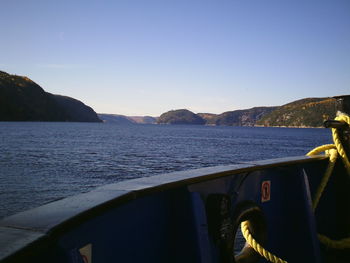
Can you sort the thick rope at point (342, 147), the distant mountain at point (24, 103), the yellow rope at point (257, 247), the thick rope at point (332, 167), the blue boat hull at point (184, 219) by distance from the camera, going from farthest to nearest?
1. the distant mountain at point (24, 103)
2. the thick rope at point (342, 147)
3. the thick rope at point (332, 167)
4. the yellow rope at point (257, 247)
5. the blue boat hull at point (184, 219)

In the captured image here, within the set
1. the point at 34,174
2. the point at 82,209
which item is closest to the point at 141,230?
the point at 82,209

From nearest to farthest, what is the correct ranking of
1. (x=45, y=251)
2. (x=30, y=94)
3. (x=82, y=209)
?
(x=45, y=251) → (x=82, y=209) → (x=30, y=94)

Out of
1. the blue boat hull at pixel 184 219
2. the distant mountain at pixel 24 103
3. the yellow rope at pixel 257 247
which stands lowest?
the yellow rope at pixel 257 247

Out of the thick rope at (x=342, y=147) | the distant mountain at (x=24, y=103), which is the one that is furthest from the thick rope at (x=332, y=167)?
the distant mountain at (x=24, y=103)

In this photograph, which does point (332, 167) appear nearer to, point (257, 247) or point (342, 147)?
point (342, 147)

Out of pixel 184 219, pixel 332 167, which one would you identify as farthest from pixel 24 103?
pixel 184 219

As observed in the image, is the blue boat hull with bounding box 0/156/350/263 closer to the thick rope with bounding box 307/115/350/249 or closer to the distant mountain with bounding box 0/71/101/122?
the thick rope with bounding box 307/115/350/249

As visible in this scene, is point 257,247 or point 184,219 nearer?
point 184,219

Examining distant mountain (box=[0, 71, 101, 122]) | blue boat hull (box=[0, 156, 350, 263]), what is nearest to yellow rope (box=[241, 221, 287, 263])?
blue boat hull (box=[0, 156, 350, 263])

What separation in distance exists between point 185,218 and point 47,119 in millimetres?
198160

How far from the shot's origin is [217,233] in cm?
229

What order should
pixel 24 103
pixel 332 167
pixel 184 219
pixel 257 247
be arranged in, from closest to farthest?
pixel 184 219
pixel 257 247
pixel 332 167
pixel 24 103

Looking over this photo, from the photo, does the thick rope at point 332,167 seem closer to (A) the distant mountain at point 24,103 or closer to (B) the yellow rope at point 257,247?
(B) the yellow rope at point 257,247

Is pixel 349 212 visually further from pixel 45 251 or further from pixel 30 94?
pixel 30 94
